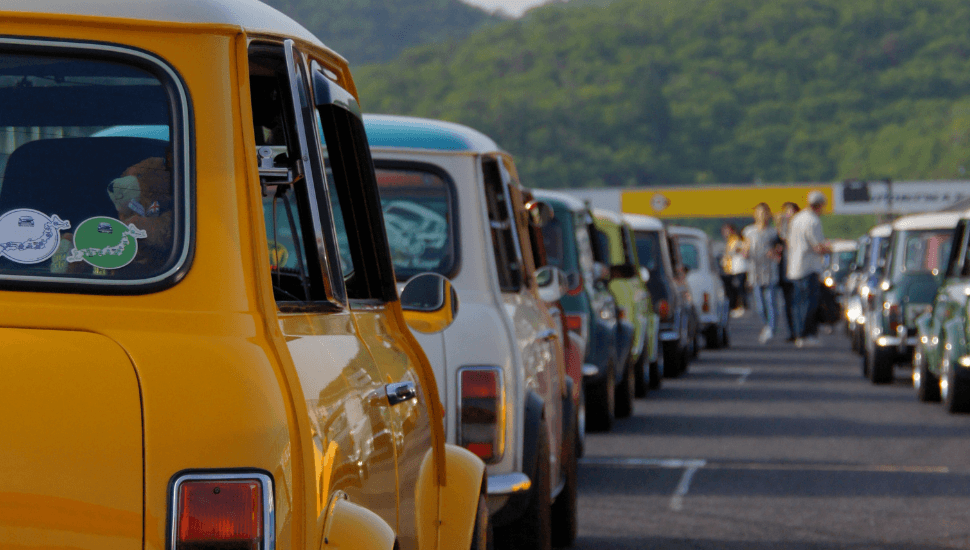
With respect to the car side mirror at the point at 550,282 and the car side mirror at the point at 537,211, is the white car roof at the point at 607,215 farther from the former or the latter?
the car side mirror at the point at 550,282

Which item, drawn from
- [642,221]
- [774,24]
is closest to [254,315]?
[642,221]

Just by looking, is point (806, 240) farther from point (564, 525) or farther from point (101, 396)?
point (101, 396)

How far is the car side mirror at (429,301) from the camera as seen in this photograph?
387 cm

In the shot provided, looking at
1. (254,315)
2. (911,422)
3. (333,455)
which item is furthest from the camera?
(911,422)

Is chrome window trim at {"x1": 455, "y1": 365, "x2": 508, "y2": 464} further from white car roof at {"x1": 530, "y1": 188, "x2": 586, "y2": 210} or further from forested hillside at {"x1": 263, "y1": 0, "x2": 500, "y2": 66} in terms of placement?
forested hillside at {"x1": 263, "y1": 0, "x2": 500, "y2": 66}

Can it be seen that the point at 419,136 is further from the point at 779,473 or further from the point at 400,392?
the point at 779,473

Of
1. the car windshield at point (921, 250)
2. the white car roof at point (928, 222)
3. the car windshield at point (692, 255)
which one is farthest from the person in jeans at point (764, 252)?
the car windshield at point (921, 250)

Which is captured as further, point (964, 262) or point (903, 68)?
point (903, 68)

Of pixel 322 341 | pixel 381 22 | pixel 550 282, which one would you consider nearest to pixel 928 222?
pixel 550 282

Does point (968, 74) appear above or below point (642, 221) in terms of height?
above

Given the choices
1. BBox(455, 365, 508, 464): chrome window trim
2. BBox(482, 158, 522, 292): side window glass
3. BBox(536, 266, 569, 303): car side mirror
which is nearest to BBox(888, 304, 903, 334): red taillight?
BBox(536, 266, 569, 303): car side mirror

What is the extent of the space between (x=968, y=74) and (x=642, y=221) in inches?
4631

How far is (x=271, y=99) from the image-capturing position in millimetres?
3498

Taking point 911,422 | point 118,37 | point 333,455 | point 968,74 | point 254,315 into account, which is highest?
point 968,74
